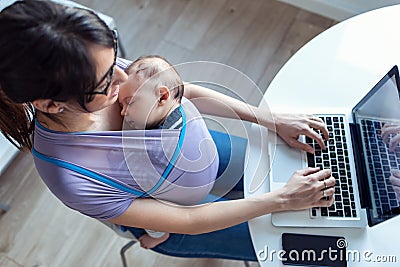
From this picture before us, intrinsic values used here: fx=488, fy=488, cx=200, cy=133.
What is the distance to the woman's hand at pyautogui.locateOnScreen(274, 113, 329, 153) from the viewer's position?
3.48 ft

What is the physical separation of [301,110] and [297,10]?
965 millimetres

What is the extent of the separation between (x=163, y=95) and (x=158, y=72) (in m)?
0.05

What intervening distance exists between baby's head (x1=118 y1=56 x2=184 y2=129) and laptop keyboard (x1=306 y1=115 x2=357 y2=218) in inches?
13.5

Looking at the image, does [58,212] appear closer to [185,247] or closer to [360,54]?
[185,247]

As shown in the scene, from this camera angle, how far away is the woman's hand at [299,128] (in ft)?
3.48

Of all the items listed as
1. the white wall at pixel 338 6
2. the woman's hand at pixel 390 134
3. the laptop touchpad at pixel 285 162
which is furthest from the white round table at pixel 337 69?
the white wall at pixel 338 6

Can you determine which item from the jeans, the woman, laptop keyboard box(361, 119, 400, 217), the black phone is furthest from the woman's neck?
laptop keyboard box(361, 119, 400, 217)

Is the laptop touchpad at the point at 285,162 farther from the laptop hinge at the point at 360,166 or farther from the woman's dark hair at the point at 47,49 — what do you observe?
the woman's dark hair at the point at 47,49

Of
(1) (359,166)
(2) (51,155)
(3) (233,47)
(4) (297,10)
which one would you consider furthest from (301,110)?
(4) (297,10)

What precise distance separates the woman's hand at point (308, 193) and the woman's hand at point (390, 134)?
0.13m

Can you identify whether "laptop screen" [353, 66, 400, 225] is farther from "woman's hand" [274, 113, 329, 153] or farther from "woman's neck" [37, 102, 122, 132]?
"woman's neck" [37, 102, 122, 132]

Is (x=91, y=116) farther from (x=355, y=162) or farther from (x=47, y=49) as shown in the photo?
(x=355, y=162)

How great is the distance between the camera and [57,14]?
2.33 feet

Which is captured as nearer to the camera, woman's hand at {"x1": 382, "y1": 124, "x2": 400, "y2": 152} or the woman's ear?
the woman's ear
